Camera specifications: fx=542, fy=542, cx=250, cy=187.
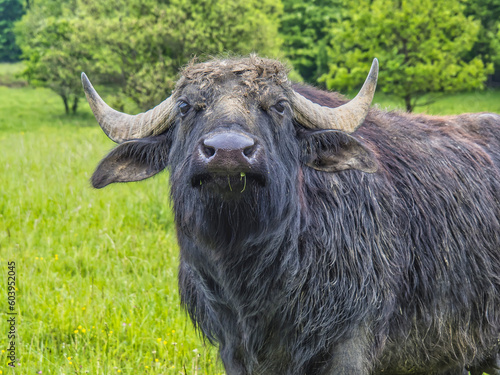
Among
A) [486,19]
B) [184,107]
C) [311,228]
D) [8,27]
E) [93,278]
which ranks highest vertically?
[184,107]

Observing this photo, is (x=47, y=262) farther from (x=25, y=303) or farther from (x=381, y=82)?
(x=381, y=82)

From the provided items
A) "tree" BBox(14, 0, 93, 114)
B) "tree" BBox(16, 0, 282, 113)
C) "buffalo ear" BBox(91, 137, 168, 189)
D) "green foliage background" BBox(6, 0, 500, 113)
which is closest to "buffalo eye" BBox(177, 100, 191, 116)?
"buffalo ear" BBox(91, 137, 168, 189)

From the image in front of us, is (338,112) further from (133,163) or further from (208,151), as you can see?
(133,163)

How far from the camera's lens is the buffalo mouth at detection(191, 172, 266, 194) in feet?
8.52

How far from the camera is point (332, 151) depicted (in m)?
3.25

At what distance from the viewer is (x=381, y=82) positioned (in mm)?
21484

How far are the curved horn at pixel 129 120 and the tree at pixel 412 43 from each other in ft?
58.5

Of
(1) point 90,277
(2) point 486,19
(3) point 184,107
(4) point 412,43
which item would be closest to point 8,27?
(2) point 486,19

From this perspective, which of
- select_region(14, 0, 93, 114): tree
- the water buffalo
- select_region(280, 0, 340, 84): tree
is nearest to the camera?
the water buffalo

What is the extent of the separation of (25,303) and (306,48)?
39.6 m

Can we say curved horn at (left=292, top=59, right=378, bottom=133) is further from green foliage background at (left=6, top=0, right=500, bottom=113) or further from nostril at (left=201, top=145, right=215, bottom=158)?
green foliage background at (left=6, top=0, right=500, bottom=113)

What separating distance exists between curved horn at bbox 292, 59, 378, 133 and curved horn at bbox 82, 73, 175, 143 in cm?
80

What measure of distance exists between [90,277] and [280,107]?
10.3 feet

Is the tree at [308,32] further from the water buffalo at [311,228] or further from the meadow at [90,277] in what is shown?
the water buffalo at [311,228]
